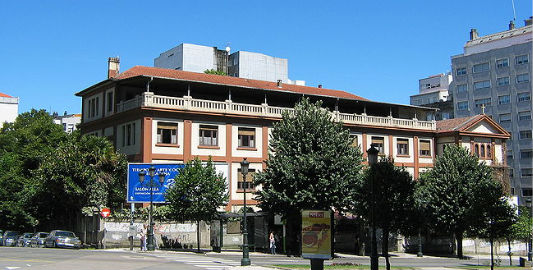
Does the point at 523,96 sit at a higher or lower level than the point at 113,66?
higher

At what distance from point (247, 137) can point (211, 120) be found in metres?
3.67

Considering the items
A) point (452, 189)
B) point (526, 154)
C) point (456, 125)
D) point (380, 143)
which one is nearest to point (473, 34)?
point (526, 154)

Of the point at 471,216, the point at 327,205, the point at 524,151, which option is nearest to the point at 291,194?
the point at 327,205

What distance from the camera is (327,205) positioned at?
3922 cm

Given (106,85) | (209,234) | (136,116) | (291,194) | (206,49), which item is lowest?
(209,234)

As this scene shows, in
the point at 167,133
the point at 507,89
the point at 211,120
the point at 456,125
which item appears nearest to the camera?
the point at 167,133

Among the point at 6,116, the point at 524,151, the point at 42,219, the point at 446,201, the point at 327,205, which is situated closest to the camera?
the point at 327,205

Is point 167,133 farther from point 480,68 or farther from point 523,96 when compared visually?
point 480,68

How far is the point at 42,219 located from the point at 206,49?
5651 centimetres

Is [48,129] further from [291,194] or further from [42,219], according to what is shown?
[291,194]

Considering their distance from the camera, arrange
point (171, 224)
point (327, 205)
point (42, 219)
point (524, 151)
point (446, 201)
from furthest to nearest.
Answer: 1. point (524, 151)
2. point (42, 219)
3. point (446, 201)
4. point (171, 224)
5. point (327, 205)

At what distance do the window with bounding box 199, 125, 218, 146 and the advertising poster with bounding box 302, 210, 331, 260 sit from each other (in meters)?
26.6

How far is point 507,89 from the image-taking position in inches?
3605

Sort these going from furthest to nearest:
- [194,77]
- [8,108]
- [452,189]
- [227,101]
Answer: [8,108] → [194,77] → [227,101] → [452,189]
